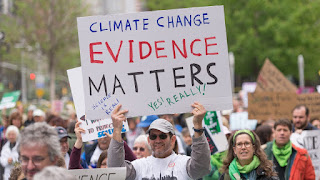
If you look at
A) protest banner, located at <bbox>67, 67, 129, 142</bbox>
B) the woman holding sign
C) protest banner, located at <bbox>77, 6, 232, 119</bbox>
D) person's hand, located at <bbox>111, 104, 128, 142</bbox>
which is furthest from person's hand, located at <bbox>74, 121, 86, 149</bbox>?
the woman holding sign

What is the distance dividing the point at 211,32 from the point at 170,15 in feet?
1.20

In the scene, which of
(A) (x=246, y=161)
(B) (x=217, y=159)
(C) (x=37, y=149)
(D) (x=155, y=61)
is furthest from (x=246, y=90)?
(C) (x=37, y=149)

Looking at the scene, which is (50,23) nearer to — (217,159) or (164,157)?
(217,159)

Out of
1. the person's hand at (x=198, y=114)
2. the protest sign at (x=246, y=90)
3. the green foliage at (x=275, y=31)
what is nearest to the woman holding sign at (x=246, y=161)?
the person's hand at (x=198, y=114)

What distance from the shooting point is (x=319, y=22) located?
4259 centimetres

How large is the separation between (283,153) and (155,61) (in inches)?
96.0

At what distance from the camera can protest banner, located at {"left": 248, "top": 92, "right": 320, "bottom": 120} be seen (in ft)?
38.1

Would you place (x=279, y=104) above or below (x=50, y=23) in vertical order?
below

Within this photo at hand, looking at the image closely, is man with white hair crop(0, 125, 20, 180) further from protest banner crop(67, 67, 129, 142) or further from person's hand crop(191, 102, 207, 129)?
person's hand crop(191, 102, 207, 129)

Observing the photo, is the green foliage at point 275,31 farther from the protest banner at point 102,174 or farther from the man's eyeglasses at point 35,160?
the man's eyeglasses at point 35,160

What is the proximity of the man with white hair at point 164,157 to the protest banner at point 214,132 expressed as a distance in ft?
8.95

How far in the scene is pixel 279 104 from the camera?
1191cm

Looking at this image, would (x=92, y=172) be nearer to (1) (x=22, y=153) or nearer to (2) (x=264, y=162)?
(1) (x=22, y=153)

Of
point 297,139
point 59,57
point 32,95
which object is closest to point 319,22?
point 59,57
